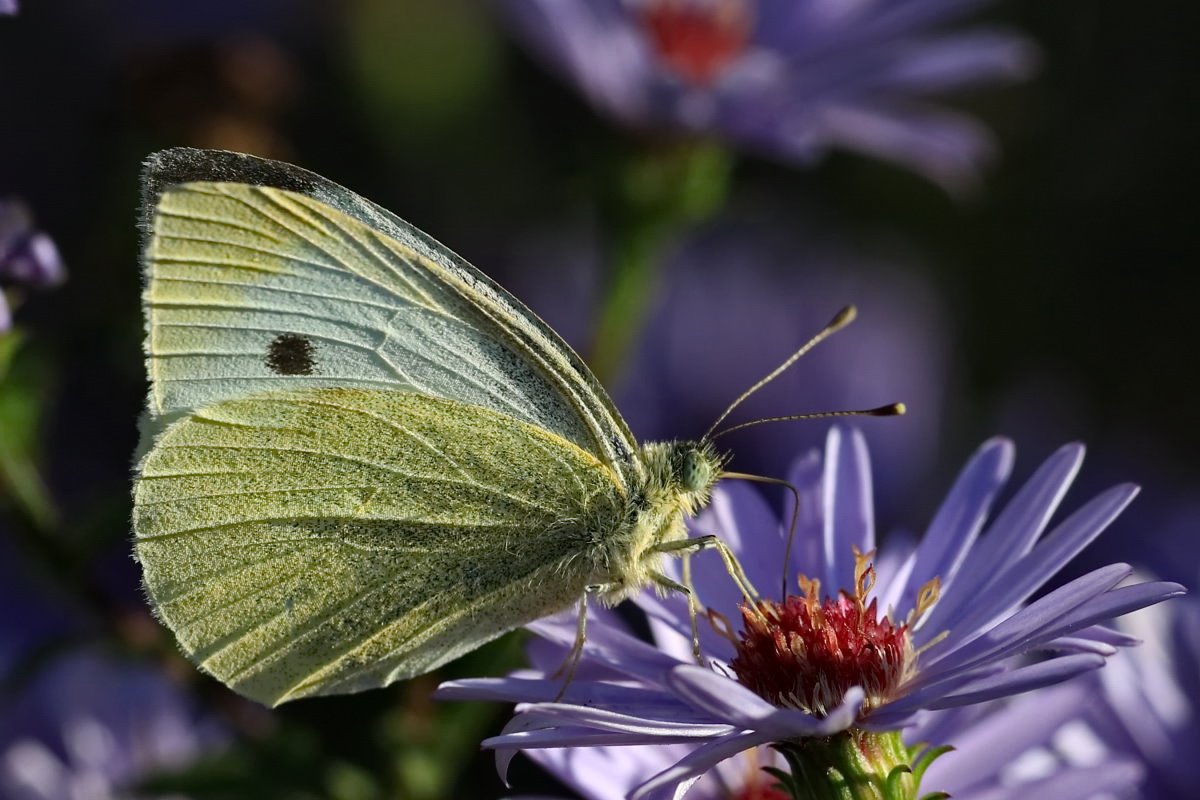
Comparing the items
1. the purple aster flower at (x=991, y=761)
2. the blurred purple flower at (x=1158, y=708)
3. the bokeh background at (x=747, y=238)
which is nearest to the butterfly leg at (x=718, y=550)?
the purple aster flower at (x=991, y=761)

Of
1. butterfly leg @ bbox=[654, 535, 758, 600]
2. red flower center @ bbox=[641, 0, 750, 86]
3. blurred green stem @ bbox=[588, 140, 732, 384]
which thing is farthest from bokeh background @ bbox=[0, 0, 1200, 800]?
butterfly leg @ bbox=[654, 535, 758, 600]

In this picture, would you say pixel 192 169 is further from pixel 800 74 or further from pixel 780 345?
pixel 780 345

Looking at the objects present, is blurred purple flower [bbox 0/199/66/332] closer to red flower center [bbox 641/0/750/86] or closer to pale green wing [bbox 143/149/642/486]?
pale green wing [bbox 143/149/642/486]

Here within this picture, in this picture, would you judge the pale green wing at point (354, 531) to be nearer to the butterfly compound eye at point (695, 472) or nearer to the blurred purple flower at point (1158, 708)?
the butterfly compound eye at point (695, 472)

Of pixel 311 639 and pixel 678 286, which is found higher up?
pixel 678 286

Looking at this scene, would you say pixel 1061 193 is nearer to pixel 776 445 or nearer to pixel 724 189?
pixel 776 445

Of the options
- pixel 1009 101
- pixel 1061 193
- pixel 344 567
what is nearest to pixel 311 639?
pixel 344 567

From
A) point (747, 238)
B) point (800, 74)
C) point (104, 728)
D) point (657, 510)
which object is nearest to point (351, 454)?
point (657, 510)
